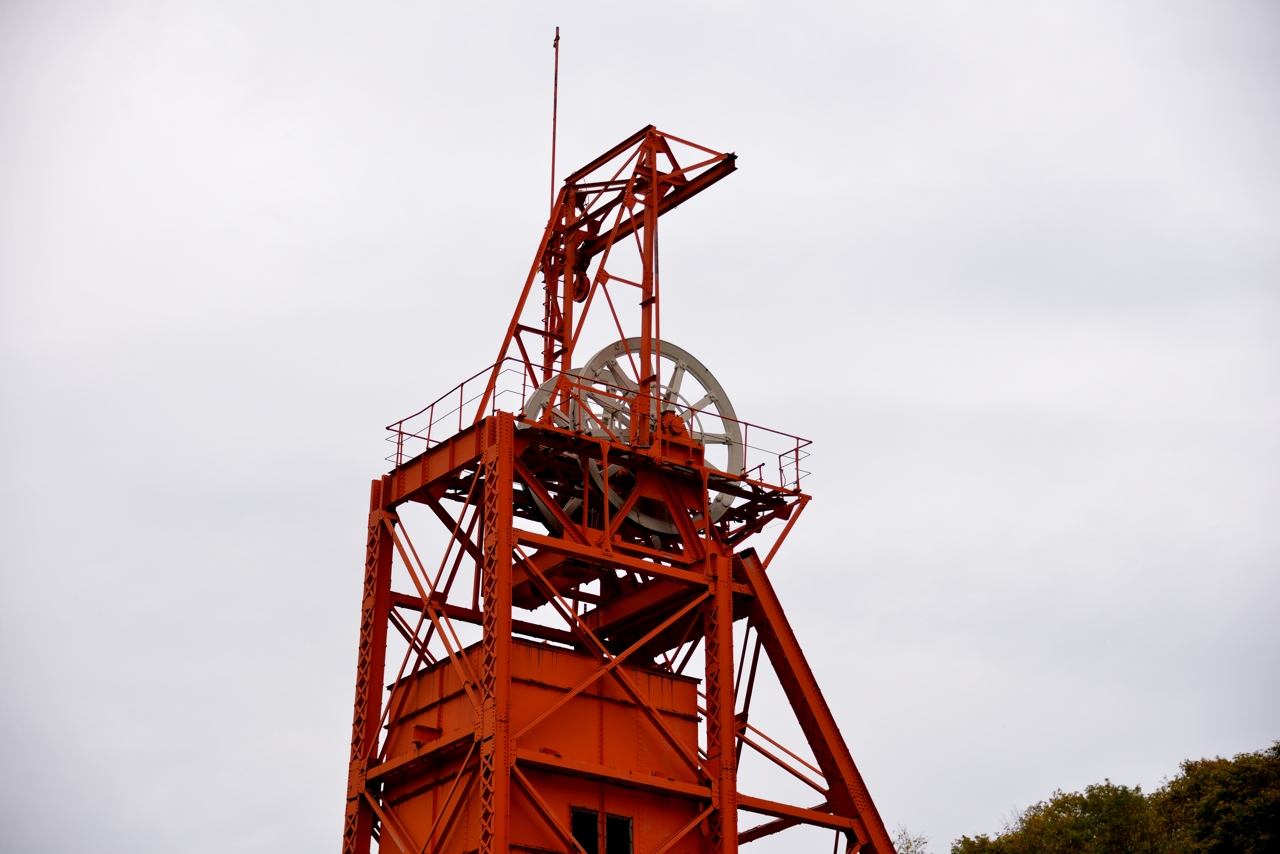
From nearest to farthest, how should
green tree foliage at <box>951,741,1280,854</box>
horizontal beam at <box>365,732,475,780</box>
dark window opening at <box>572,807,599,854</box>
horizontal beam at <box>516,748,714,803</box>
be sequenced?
horizontal beam at <box>516,748,714,803</box>, horizontal beam at <box>365,732,475,780</box>, dark window opening at <box>572,807,599,854</box>, green tree foliage at <box>951,741,1280,854</box>

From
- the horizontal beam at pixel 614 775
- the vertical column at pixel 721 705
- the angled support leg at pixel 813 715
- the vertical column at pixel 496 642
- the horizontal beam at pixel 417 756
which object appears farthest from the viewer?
the angled support leg at pixel 813 715

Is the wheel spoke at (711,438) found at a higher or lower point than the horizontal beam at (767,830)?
higher

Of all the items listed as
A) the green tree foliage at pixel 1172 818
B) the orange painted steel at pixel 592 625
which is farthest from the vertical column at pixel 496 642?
the green tree foliage at pixel 1172 818

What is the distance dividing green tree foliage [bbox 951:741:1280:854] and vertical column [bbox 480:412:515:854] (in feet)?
→ 80.5

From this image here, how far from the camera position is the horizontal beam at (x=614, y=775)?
30609mm

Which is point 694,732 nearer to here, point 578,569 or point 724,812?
point 724,812

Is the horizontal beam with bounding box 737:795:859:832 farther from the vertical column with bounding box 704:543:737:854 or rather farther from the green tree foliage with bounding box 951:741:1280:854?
the green tree foliage with bounding box 951:741:1280:854

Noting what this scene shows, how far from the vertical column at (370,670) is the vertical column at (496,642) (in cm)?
258

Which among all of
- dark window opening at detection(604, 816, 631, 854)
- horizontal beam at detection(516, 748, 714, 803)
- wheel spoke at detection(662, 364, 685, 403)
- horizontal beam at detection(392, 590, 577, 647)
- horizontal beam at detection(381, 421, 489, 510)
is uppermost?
wheel spoke at detection(662, 364, 685, 403)

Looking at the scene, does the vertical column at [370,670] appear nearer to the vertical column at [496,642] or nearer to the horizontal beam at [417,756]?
the horizontal beam at [417,756]

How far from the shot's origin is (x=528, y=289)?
36.1 metres

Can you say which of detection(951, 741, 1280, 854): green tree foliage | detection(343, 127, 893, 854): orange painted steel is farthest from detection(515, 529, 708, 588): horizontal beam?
detection(951, 741, 1280, 854): green tree foliage

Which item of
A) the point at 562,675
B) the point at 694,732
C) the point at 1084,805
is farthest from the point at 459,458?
the point at 1084,805

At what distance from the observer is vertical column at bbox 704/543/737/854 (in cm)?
3259
